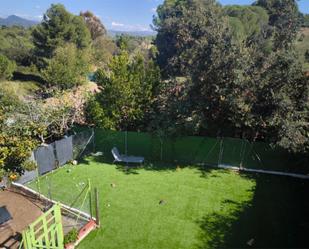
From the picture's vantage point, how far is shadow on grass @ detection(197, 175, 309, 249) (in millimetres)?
8953

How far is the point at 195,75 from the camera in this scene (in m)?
14.3

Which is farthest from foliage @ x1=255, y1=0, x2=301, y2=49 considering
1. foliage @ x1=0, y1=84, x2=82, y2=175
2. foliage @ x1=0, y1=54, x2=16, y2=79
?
foliage @ x1=0, y1=54, x2=16, y2=79

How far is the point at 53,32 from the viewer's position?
1517 inches

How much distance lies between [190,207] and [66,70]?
79.5 ft

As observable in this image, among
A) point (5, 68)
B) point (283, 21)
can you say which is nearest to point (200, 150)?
point (283, 21)

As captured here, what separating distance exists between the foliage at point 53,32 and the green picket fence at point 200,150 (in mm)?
26533

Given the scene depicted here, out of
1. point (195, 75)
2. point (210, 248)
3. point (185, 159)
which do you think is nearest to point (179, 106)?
point (195, 75)

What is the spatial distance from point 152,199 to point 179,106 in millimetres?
4961

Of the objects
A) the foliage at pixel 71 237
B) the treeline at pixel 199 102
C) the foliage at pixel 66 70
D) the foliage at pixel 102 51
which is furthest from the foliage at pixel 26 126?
the foliage at pixel 102 51

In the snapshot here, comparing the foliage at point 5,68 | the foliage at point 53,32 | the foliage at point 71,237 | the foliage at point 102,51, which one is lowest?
the foliage at point 71,237

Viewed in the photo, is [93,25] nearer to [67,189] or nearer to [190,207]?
[67,189]

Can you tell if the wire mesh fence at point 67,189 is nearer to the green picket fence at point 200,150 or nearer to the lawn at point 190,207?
the lawn at point 190,207

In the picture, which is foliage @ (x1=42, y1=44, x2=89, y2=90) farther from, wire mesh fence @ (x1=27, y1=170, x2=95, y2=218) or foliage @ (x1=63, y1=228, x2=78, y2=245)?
foliage @ (x1=63, y1=228, x2=78, y2=245)

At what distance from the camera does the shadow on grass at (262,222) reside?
8.95m
